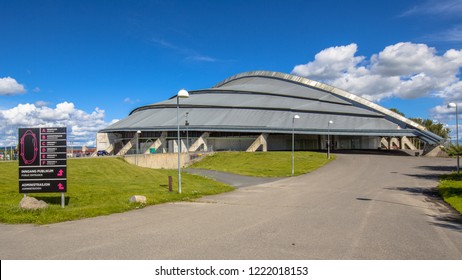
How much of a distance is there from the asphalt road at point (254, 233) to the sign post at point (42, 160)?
4.11 meters

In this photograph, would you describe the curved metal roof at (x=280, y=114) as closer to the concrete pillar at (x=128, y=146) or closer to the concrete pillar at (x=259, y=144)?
the concrete pillar at (x=259, y=144)

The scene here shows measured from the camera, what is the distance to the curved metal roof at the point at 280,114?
6869 centimetres

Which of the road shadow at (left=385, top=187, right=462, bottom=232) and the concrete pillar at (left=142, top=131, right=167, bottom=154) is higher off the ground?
the concrete pillar at (left=142, top=131, right=167, bottom=154)

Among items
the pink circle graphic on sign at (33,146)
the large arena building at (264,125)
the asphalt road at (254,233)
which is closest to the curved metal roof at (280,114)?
the large arena building at (264,125)

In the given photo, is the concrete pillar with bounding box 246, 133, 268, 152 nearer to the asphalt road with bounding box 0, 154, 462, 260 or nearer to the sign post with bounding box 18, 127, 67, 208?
the asphalt road with bounding box 0, 154, 462, 260

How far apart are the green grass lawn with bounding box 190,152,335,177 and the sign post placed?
2452cm

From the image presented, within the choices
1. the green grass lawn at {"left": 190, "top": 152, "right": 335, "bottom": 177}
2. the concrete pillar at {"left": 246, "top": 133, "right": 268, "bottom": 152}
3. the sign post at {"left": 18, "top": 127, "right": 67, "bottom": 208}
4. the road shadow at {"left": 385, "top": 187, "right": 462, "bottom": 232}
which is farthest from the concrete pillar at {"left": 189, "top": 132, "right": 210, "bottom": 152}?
the sign post at {"left": 18, "top": 127, "right": 67, "bottom": 208}

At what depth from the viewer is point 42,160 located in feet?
52.6

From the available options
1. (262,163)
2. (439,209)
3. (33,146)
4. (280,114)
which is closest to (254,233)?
(439,209)

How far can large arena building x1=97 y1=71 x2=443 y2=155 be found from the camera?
68188 millimetres

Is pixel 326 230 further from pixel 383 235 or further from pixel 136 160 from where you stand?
pixel 136 160

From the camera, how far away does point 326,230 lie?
36.6ft

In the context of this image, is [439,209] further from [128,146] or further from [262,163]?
[128,146]

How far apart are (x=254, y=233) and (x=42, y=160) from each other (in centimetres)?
1063
